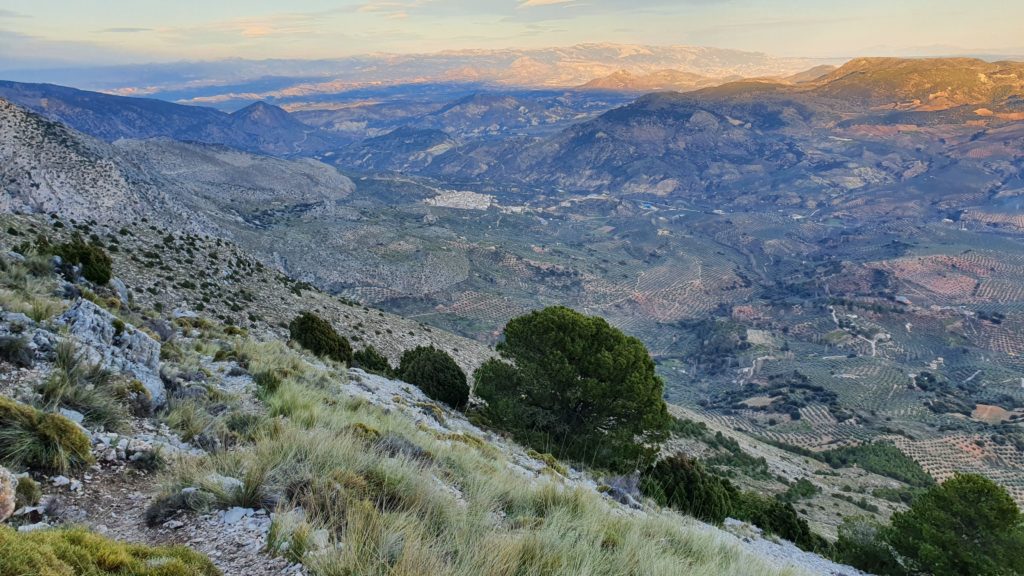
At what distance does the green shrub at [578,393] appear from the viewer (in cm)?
1555

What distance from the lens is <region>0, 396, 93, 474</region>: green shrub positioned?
4.51 metres

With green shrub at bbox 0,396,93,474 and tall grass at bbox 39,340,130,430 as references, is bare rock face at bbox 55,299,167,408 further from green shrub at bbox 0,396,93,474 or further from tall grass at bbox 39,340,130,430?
green shrub at bbox 0,396,93,474

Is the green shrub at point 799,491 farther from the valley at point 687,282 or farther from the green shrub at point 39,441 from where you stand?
the green shrub at point 39,441

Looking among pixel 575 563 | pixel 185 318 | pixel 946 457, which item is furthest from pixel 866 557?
pixel 946 457

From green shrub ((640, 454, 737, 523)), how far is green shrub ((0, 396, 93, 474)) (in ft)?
37.2

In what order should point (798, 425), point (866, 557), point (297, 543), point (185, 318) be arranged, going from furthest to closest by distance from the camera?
point (798, 425)
point (185, 318)
point (866, 557)
point (297, 543)

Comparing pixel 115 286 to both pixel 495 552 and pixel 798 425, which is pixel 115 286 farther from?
pixel 798 425

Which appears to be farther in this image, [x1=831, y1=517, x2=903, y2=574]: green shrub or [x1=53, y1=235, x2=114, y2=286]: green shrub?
[x1=53, y1=235, x2=114, y2=286]: green shrub

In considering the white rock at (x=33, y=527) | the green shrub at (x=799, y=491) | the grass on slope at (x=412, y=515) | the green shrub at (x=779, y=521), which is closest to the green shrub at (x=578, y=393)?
the green shrub at (x=779, y=521)

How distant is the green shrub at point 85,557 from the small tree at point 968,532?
15.3m

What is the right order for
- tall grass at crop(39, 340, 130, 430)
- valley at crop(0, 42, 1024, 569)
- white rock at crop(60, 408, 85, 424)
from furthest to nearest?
1. valley at crop(0, 42, 1024, 569)
2. tall grass at crop(39, 340, 130, 430)
3. white rock at crop(60, 408, 85, 424)

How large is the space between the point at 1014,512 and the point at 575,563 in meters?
13.9

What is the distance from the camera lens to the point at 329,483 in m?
4.64

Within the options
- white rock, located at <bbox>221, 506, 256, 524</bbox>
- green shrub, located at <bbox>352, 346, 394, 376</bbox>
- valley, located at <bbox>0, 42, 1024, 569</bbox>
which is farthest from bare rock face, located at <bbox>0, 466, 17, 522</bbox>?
green shrub, located at <bbox>352, 346, 394, 376</bbox>
